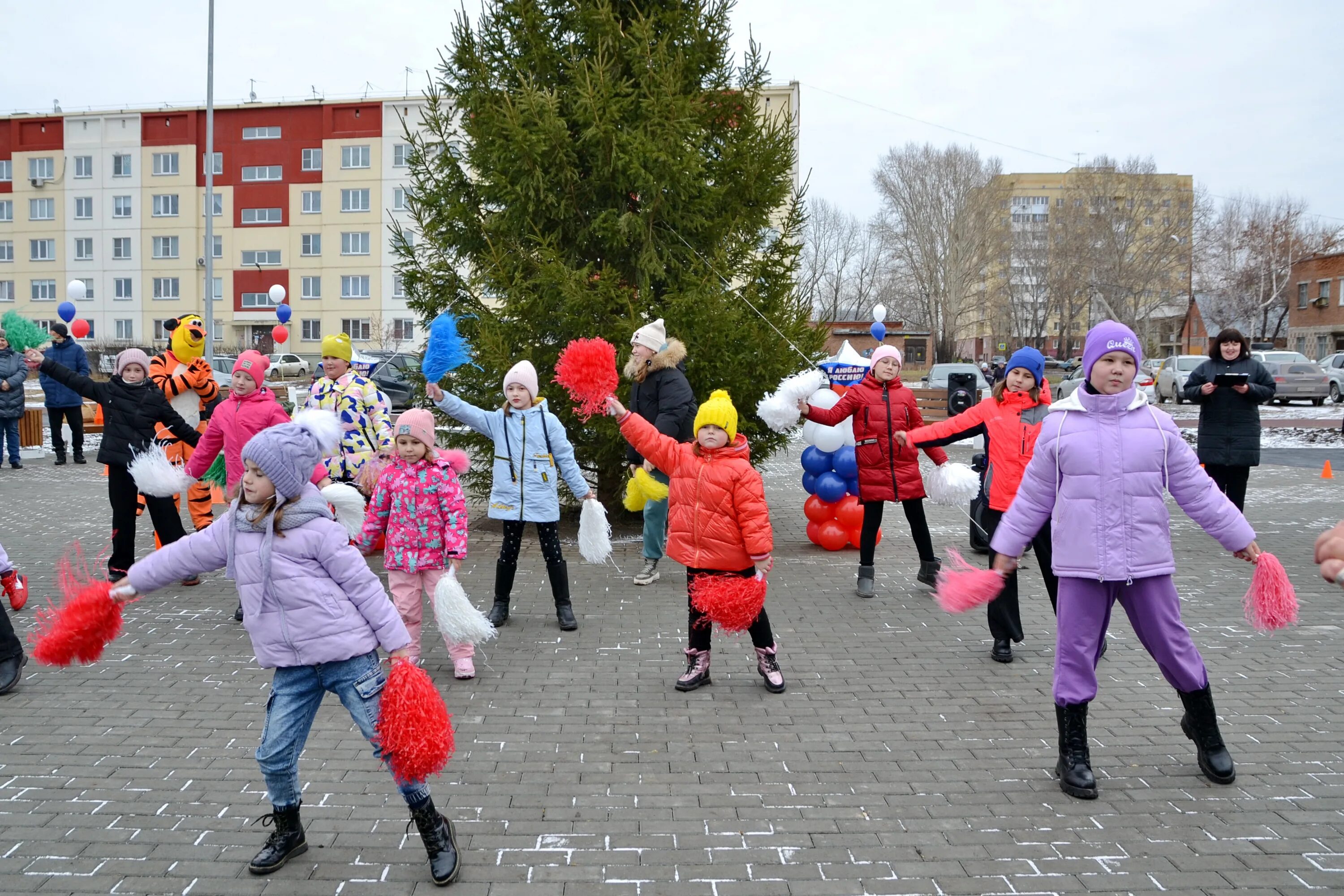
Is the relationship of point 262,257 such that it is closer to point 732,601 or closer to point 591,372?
point 591,372

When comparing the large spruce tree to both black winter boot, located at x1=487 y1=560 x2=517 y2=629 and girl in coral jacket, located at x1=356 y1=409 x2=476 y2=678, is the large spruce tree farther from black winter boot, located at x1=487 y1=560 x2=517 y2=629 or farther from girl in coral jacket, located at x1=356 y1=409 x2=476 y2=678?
girl in coral jacket, located at x1=356 y1=409 x2=476 y2=678

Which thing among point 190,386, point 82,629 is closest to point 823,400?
point 190,386

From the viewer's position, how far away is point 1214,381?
909cm

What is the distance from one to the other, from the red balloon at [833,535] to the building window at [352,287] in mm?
52998

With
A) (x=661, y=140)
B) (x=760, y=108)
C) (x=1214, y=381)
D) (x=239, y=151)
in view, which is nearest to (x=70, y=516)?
(x=661, y=140)

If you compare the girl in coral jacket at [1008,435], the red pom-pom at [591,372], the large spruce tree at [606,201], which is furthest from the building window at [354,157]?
the girl in coral jacket at [1008,435]

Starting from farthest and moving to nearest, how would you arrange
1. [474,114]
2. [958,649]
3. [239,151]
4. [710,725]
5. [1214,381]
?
[239,151] → [474,114] → [1214,381] → [958,649] → [710,725]

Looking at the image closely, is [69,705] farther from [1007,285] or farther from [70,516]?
[1007,285]

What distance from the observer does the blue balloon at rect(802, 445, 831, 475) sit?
9820 millimetres

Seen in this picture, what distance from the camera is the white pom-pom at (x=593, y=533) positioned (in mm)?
6980

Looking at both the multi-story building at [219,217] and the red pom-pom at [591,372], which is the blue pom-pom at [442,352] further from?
the multi-story building at [219,217]

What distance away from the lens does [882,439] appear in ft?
25.4

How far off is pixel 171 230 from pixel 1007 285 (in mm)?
53651

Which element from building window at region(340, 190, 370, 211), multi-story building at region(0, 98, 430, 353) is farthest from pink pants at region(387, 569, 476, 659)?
building window at region(340, 190, 370, 211)
